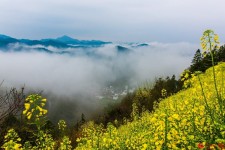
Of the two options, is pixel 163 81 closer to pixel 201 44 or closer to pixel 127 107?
pixel 127 107

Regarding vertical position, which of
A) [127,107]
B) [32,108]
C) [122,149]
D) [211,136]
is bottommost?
[127,107]

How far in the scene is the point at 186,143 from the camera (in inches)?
284

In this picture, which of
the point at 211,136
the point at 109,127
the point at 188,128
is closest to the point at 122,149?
the point at 109,127

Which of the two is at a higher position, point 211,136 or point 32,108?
point 32,108

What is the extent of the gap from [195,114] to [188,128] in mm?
736

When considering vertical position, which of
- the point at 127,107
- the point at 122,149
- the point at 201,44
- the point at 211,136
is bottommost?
the point at 127,107

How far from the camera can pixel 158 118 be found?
733cm

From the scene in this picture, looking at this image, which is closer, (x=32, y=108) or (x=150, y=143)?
(x=32, y=108)

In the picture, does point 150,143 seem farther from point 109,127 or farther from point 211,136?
point 109,127

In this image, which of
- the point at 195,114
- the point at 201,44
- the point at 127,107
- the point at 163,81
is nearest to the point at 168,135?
the point at 201,44

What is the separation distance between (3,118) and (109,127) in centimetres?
301

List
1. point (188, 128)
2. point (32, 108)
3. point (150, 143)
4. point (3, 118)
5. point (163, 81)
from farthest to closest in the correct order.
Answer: point (163, 81) → point (188, 128) → point (150, 143) → point (3, 118) → point (32, 108)

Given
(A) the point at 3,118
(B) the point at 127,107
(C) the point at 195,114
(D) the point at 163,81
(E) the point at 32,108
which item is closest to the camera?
(E) the point at 32,108

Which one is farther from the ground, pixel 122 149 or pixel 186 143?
pixel 186 143
